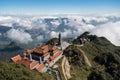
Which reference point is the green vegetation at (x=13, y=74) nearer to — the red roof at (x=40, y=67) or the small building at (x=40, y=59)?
the red roof at (x=40, y=67)

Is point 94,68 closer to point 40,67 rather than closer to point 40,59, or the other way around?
point 40,59

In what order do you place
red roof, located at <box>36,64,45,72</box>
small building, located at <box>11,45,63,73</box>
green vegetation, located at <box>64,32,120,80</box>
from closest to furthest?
red roof, located at <box>36,64,45,72</box> < small building, located at <box>11,45,63,73</box> < green vegetation, located at <box>64,32,120,80</box>

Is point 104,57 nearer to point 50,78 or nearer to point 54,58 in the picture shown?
point 54,58

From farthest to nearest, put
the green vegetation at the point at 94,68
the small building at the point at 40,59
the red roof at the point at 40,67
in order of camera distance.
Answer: the green vegetation at the point at 94,68
the small building at the point at 40,59
the red roof at the point at 40,67

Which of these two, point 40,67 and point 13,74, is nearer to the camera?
point 13,74

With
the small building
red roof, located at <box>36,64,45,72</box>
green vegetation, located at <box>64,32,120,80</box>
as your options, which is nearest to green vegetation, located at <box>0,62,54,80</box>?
red roof, located at <box>36,64,45,72</box>

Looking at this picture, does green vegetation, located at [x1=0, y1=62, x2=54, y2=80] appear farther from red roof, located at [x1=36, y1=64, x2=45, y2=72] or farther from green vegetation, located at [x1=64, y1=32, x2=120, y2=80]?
green vegetation, located at [x1=64, y1=32, x2=120, y2=80]

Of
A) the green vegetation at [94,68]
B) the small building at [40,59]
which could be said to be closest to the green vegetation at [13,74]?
the small building at [40,59]

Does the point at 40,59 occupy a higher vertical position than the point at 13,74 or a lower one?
lower

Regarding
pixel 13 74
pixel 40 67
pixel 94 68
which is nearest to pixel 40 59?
pixel 40 67

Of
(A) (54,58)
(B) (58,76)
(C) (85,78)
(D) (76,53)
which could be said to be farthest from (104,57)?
(B) (58,76)

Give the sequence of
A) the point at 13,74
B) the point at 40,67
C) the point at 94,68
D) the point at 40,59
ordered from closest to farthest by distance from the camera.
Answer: the point at 13,74 < the point at 40,67 < the point at 40,59 < the point at 94,68
